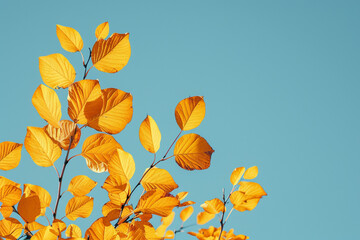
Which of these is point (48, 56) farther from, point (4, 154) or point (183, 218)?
point (183, 218)

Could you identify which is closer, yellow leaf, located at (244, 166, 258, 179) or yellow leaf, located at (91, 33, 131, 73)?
yellow leaf, located at (91, 33, 131, 73)

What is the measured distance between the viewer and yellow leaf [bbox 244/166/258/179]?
34.0 inches

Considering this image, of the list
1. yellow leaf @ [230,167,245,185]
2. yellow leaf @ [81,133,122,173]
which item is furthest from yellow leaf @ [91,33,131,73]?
yellow leaf @ [230,167,245,185]

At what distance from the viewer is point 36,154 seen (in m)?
0.51

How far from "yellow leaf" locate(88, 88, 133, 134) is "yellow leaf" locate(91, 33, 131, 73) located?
0.18 ft

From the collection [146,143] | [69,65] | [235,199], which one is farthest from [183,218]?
[69,65]

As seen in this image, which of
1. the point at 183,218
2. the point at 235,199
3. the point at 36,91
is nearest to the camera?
the point at 36,91

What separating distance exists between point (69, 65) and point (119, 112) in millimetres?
109

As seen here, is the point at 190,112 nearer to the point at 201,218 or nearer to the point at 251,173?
the point at 251,173

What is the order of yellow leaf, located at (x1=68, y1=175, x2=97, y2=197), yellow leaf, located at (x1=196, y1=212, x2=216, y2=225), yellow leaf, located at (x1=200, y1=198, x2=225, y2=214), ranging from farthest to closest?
yellow leaf, located at (x1=196, y1=212, x2=216, y2=225), yellow leaf, located at (x1=200, y1=198, x2=225, y2=214), yellow leaf, located at (x1=68, y1=175, x2=97, y2=197)

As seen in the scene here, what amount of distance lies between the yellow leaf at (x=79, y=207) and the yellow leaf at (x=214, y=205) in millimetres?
329

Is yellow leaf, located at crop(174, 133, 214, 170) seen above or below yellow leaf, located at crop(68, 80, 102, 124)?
above

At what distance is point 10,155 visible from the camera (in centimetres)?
53

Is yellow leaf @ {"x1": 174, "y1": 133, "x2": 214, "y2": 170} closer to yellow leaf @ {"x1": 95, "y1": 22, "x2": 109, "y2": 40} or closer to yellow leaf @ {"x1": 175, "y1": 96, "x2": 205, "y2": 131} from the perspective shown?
yellow leaf @ {"x1": 175, "y1": 96, "x2": 205, "y2": 131}
